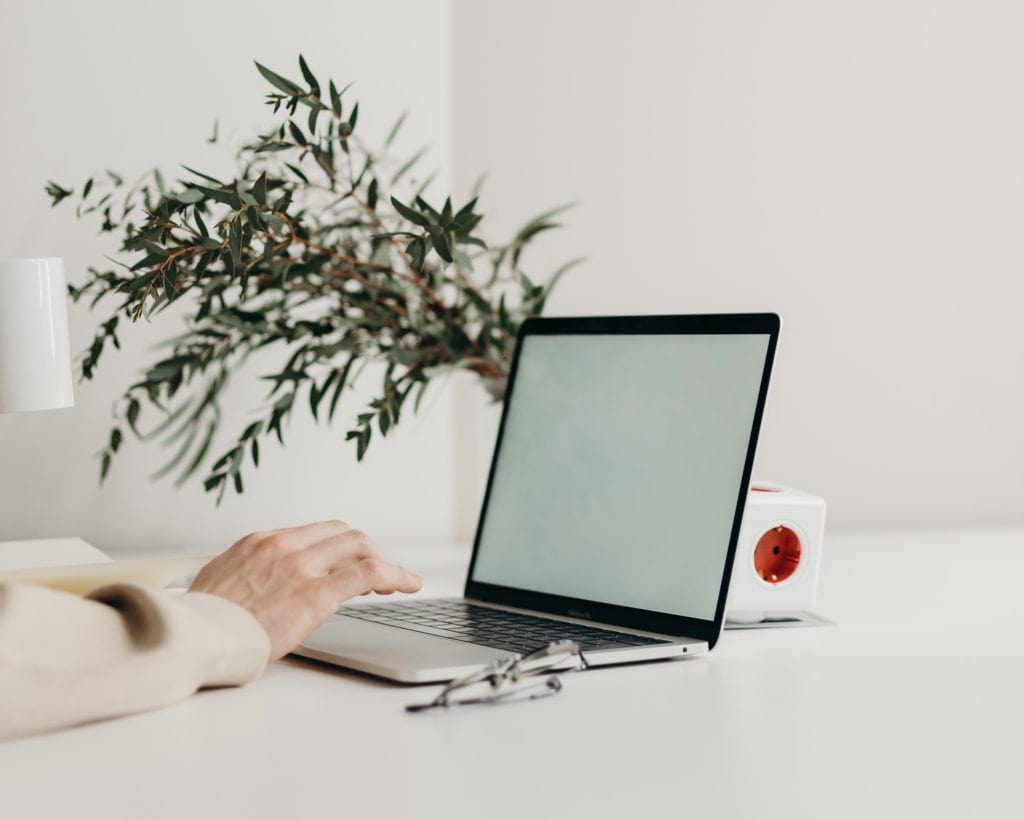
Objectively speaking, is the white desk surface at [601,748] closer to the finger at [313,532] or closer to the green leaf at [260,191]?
the finger at [313,532]

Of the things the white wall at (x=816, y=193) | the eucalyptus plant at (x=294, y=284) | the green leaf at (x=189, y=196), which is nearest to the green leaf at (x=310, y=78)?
the eucalyptus plant at (x=294, y=284)

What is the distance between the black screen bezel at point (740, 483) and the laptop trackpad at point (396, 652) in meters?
0.14

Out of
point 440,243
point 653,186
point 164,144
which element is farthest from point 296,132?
point 653,186

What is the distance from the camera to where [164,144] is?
153 cm

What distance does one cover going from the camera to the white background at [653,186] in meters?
1.52

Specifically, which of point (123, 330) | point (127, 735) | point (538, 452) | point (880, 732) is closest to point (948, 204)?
point (538, 452)

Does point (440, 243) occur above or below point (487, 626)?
above

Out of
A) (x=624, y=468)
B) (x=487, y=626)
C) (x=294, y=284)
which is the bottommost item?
(x=487, y=626)

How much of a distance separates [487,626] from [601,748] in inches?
11.9

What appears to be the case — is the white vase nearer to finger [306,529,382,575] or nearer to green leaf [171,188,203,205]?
green leaf [171,188,203,205]

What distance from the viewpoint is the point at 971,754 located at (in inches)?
25.1

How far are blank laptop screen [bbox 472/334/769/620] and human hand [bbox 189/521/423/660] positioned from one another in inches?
7.0

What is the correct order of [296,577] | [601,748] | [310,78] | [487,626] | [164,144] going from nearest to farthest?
[601,748]
[296,577]
[487,626]
[310,78]
[164,144]

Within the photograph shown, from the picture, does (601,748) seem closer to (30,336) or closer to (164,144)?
(30,336)
